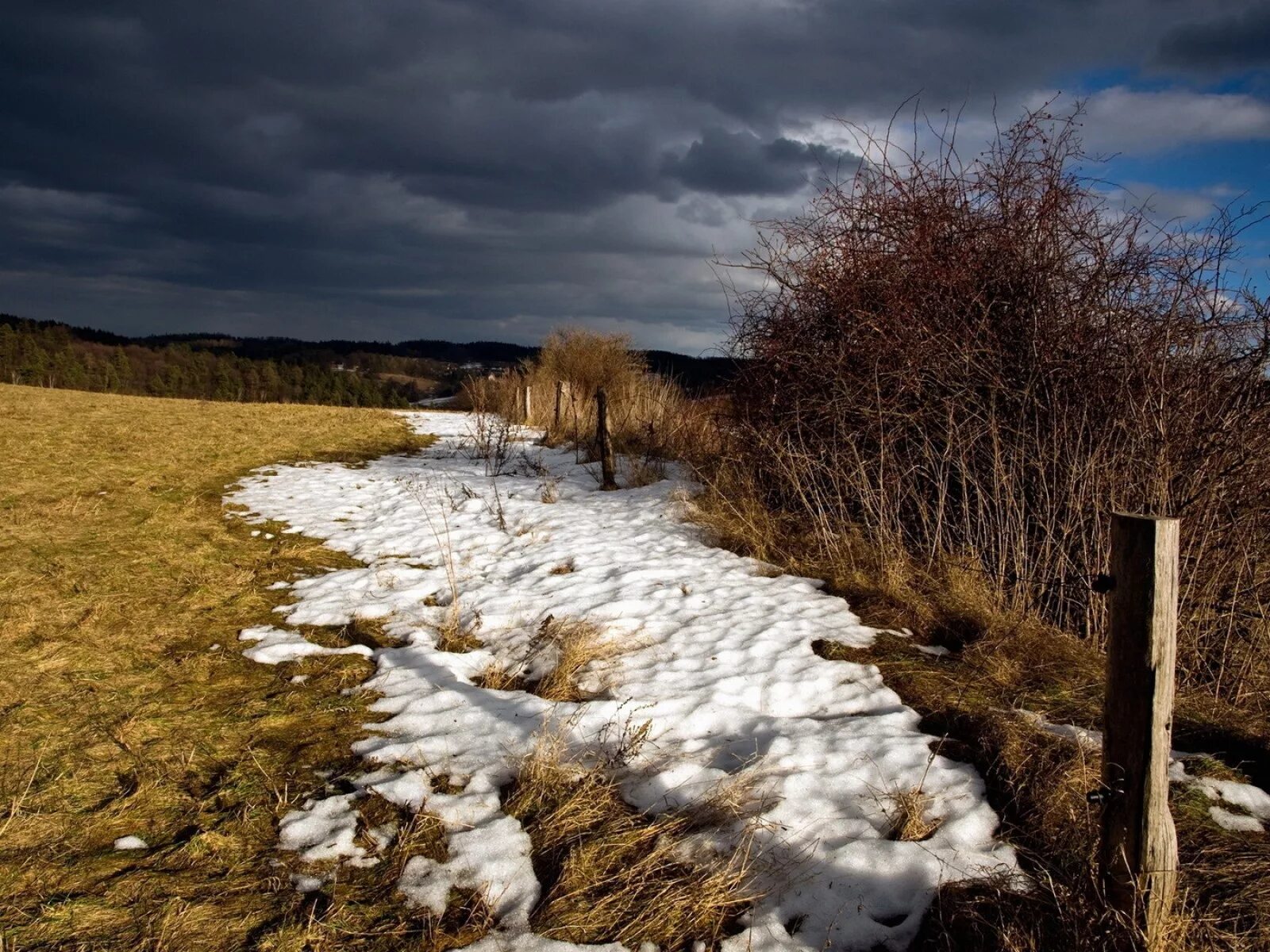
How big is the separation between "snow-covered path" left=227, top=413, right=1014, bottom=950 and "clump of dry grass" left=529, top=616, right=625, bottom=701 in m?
0.10

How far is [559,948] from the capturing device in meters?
2.06

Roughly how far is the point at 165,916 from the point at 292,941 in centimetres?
40

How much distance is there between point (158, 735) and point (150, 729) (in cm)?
7

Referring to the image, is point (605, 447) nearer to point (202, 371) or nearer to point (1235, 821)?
point (1235, 821)

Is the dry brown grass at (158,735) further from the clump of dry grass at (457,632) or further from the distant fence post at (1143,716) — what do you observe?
the distant fence post at (1143,716)

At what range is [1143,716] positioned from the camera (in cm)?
189

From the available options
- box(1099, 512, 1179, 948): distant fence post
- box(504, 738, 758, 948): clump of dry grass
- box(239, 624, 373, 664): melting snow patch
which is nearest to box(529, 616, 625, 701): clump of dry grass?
box(504, 738, 758, 948): clump of dry grass

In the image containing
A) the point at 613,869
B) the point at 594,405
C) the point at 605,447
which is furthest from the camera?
the point at 594,405

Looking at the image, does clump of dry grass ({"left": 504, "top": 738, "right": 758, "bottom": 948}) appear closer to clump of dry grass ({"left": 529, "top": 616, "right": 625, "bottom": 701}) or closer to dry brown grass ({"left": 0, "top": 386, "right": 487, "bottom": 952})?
dry brown grass ({"left": 0, "top": 386, "right": 487, "bottom": 952})

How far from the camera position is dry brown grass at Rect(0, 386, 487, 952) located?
2.13m

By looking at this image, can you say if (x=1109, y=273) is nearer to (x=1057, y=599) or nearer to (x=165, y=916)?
(x=1057, y=599)

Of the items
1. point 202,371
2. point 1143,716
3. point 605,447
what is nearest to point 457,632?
point 1143,716

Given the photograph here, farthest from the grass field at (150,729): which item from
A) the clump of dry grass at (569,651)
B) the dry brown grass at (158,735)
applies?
the clump of dry grass at (569,651)

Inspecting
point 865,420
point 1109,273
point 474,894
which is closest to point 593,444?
point 865,420
